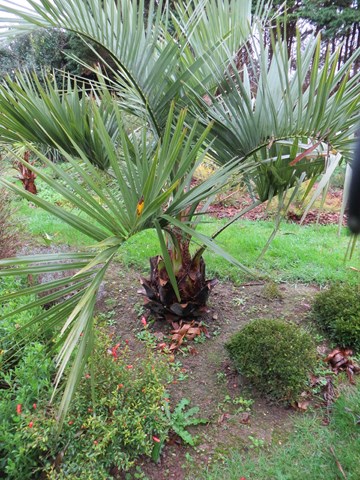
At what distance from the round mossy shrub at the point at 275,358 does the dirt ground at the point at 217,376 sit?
119 mm

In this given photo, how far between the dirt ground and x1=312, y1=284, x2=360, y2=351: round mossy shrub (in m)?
0.21

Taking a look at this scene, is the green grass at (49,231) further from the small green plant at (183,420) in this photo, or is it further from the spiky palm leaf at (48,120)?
the small green plant at (183,420)

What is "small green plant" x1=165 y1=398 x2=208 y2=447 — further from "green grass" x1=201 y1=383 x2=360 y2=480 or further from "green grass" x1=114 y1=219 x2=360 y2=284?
"green grass" x1=114 y1=219 x2=360 y2=284

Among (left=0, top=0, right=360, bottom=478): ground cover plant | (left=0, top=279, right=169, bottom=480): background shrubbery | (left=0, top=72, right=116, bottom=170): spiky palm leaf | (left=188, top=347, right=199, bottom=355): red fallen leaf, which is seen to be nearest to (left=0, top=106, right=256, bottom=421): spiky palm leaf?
(left=0, top=0, right=360, bottom=478): ground cover plant

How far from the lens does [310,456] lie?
1.80 m

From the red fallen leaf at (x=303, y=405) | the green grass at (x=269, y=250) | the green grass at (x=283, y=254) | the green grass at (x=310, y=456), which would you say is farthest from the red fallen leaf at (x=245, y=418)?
the green grass at (x=283, y=254)

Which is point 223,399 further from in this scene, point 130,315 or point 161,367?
point 130,315

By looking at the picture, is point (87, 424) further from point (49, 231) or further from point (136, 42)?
point (49, 231)

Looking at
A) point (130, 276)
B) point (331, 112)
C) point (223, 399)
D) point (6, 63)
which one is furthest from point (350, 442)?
point (6, 63)

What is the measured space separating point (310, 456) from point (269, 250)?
2741 millimetres

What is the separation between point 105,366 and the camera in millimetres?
1850

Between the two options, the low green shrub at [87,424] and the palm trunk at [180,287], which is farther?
the palm trunk at [180,287]

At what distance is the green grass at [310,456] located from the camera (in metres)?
1.69

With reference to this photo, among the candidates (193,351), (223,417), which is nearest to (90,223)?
(223,417)
